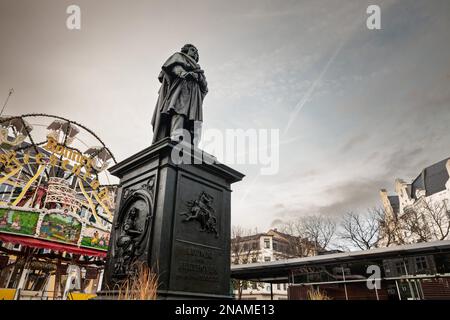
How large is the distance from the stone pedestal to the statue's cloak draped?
1.14 metres

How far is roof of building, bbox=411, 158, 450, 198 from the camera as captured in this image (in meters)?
43.2

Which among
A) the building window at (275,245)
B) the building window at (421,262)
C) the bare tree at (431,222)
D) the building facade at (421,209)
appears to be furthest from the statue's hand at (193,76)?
the building window at (275,245)

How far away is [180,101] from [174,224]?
2673 millimetres

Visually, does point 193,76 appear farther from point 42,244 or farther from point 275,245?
point 275,245

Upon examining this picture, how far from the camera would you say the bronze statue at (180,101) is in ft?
17.8

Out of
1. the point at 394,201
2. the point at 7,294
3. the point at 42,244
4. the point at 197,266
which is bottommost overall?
the point at 7,294

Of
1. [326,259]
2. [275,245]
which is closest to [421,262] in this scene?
[326,259]

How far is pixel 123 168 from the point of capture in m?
5.24

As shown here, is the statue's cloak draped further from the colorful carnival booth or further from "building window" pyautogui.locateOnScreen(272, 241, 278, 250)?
"building window" pyautogui.locateOnScreen(272, 241, 278, 250)

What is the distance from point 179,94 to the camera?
219 inches

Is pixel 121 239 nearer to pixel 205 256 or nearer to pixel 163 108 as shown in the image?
pixel 205 256
